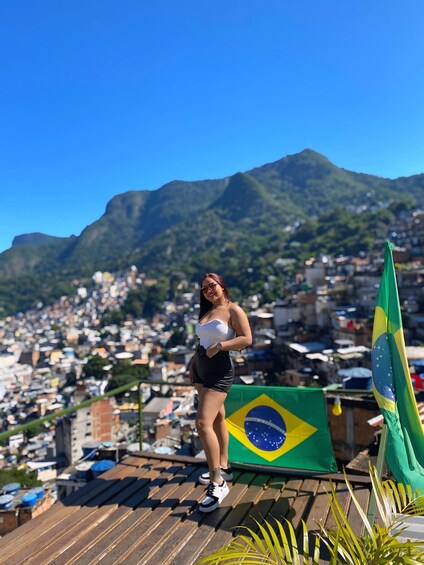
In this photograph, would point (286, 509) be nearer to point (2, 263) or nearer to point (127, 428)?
point (127, 428)

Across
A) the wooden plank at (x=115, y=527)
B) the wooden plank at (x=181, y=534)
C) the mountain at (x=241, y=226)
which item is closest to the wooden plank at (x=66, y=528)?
the wooden plank at (x=115, y=527)

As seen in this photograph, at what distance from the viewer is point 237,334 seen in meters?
2.65

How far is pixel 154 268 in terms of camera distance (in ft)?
459

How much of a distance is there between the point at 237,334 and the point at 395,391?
1.00 meters

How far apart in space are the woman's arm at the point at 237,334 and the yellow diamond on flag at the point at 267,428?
0.73m

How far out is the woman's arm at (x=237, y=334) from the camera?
2.51 meters

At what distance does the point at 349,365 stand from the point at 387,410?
2768 centimetres

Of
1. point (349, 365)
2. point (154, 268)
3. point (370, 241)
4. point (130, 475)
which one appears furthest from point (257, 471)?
point (154, 268)

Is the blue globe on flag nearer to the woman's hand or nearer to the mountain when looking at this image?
the woman's hand

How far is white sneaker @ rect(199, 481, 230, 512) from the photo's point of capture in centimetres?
248

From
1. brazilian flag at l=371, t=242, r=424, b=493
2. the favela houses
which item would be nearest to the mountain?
the favela houses

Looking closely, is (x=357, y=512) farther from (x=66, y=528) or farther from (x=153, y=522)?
(x=66, y=528)

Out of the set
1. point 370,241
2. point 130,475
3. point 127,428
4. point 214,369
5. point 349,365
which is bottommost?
point 127,428

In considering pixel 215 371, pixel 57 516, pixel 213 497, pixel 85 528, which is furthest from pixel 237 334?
pixel 57 516
